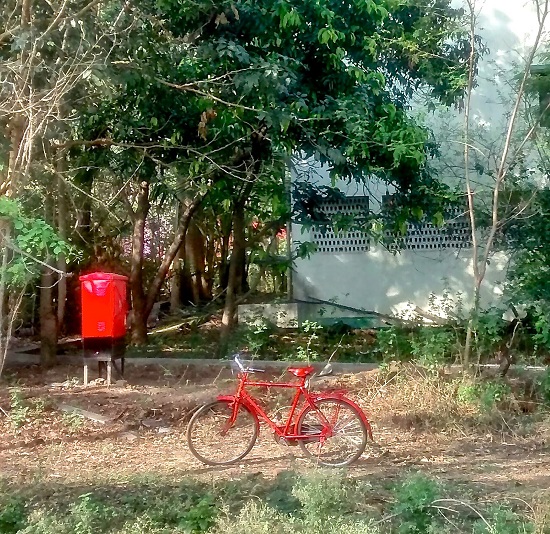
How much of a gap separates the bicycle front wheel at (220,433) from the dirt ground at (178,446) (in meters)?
0.13

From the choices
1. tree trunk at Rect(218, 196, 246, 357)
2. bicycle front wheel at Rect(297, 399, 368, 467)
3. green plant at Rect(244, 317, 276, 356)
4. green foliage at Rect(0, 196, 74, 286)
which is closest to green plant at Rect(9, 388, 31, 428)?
green foliage at Rect(0, 196, 74, 286)

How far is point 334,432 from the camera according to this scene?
21.0ft

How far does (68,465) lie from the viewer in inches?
255

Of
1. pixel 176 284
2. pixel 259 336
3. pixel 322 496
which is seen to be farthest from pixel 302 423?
pixel 176 284

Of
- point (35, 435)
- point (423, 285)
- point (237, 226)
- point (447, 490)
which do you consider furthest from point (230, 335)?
point (447, 490)

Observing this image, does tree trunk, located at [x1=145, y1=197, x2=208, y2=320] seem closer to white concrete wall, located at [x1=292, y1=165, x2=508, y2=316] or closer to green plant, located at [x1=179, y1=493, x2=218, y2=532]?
white concrete wall, located at [x1=292, y1=165, x2=508, y2=316]

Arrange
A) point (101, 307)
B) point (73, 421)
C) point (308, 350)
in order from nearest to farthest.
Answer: point (73, 421) < point (101, 307) < point (308, 350)

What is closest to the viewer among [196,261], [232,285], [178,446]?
[178,446]

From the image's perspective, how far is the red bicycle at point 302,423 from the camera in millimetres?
6316

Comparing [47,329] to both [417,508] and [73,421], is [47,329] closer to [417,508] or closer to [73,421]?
[73,421]

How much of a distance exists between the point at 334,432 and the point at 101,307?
3.68 m

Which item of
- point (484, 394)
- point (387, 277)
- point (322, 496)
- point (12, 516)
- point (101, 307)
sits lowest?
point (12, 516)

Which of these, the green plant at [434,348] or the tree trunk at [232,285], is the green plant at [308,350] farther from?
the green plant at [434,348]

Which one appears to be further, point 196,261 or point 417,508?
point 196,261
